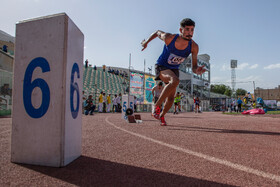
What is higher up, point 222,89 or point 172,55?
point 222,89

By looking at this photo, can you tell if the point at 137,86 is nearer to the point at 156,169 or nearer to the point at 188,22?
the point at 188,22

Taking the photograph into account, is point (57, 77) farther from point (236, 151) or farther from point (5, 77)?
point (5, 77)

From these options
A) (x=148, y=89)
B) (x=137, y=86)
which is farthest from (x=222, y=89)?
(x=137, y=86)

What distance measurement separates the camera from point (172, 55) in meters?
4.35

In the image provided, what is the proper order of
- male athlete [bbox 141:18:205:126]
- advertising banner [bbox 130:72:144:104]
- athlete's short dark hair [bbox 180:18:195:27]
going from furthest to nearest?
1. advertising banner [bbox 130:72:144:104]
2. male athlete [bbox 141:18:205:126]
3. athlete's short dark hair [bbox 180:18:195:27]

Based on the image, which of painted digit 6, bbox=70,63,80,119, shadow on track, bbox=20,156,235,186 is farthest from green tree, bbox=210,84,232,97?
shadow on track, bbox=20,156,235,186

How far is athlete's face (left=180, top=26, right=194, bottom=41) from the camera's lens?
3.99 metres

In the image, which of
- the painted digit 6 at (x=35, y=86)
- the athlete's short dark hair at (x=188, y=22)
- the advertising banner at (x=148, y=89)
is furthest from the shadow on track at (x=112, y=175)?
the advertising banner at (x=148, y=89)

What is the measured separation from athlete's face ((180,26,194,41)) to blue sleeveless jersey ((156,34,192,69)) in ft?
0.59

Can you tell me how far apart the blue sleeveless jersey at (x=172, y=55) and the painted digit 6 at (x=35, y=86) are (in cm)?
321

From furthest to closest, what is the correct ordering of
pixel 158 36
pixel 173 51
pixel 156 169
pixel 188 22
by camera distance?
pixel 158 36 → pixel 173 51 → pixel 188 22 → pixel 156 169

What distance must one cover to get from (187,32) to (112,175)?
11.7ft

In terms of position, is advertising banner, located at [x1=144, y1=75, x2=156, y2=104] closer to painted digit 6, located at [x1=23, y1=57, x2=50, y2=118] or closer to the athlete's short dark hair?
the athlete's short dark hair

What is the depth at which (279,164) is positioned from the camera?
1560mm
